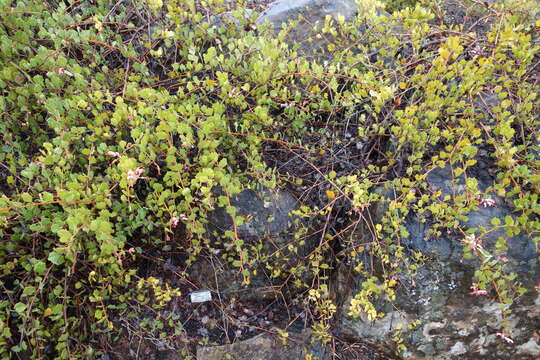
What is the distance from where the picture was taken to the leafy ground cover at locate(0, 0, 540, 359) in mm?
2115

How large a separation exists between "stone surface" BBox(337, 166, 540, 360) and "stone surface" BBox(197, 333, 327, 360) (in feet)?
1.42

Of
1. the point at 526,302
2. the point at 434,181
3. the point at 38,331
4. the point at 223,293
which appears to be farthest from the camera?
the point at 223,293

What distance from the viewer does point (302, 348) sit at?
96.7 inches

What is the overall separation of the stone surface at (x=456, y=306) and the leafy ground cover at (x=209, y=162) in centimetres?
9

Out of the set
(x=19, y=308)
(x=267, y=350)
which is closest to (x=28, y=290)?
(x=19, y=308)

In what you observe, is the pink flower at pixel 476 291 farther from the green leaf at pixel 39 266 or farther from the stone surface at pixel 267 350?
the green leaf at pixel 39 266

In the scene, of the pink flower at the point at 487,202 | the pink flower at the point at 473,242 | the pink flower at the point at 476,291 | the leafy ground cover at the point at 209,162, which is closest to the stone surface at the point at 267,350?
the leafy ground cover at the point at 209,162

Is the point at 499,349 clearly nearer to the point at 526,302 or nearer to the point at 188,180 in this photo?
the point at 526,302

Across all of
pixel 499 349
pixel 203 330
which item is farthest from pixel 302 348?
pixel 499 349

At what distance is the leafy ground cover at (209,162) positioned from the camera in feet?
6.94

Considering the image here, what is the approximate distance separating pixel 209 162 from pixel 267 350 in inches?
50.9

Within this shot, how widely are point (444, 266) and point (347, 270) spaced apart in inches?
22.9

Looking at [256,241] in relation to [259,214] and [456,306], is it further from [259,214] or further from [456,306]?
[456,306]

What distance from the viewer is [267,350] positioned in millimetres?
2441
